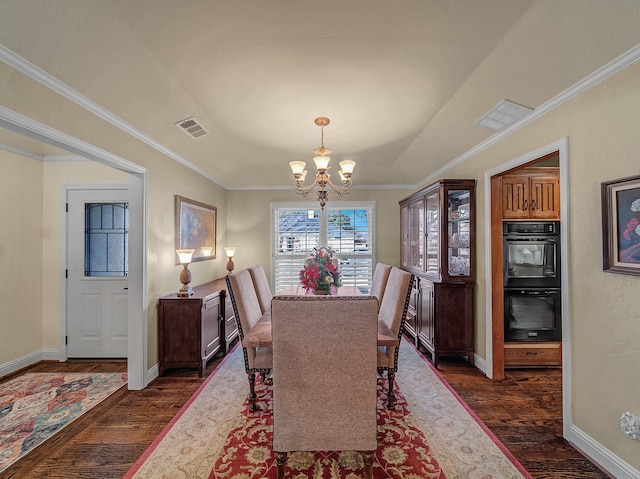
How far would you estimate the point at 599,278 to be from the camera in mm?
1819

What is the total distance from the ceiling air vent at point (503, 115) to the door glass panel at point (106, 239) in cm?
410

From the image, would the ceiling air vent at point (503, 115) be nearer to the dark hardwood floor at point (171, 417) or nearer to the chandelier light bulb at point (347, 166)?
the chandelier light bulb at point (347, 166)

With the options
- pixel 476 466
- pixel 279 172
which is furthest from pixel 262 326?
pixel 279 172

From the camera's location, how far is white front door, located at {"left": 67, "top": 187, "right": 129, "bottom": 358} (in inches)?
134

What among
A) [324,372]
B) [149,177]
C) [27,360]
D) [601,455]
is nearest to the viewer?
[324,372]

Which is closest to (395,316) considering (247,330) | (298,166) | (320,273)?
(320,273)

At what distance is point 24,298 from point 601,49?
5588 mm

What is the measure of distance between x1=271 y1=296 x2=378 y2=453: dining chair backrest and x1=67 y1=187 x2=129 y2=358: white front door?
2.91 metres

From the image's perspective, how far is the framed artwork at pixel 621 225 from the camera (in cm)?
159

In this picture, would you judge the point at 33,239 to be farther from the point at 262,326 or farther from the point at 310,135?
the point at 310,135

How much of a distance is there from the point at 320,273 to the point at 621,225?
212cm

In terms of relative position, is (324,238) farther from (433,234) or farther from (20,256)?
(20,256)

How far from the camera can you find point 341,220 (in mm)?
5117

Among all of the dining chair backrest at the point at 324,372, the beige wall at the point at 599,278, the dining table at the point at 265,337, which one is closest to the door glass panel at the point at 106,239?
the dining table at the point at 265,337
